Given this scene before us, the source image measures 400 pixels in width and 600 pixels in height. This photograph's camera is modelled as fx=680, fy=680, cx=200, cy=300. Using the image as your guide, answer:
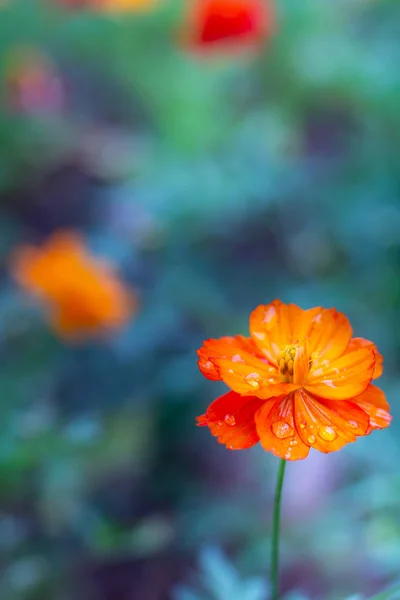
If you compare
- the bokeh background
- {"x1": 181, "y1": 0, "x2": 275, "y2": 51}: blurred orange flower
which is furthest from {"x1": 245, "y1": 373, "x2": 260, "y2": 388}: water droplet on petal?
{"x1": 181, "y1": 0, "x2": 275, "y2": 51}: blurred orange flower

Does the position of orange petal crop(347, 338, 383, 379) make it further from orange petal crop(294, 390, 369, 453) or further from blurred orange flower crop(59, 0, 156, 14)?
blurred orange flower crop(59, 0, 156, 14)

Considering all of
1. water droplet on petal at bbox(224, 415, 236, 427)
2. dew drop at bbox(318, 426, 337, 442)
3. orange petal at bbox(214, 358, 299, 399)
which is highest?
orange petal at bbox(214, 358, 299, 399)

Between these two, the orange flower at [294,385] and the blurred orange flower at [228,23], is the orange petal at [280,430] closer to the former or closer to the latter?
the orange flower at [294,385]

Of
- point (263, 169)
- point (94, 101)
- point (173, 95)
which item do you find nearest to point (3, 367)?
point (263, 169)

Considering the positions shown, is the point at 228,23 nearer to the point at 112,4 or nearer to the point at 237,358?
the point at 112,4

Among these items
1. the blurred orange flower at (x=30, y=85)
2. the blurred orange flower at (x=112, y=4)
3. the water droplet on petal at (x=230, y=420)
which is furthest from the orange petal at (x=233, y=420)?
the blurred orange flower at (x=112, y=4)

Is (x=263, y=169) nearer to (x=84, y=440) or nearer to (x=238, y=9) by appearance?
(x=238, y=9)

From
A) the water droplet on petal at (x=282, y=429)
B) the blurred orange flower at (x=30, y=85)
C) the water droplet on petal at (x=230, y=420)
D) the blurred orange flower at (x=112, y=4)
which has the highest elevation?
the blurred orange flower at (x=112, y=4)
